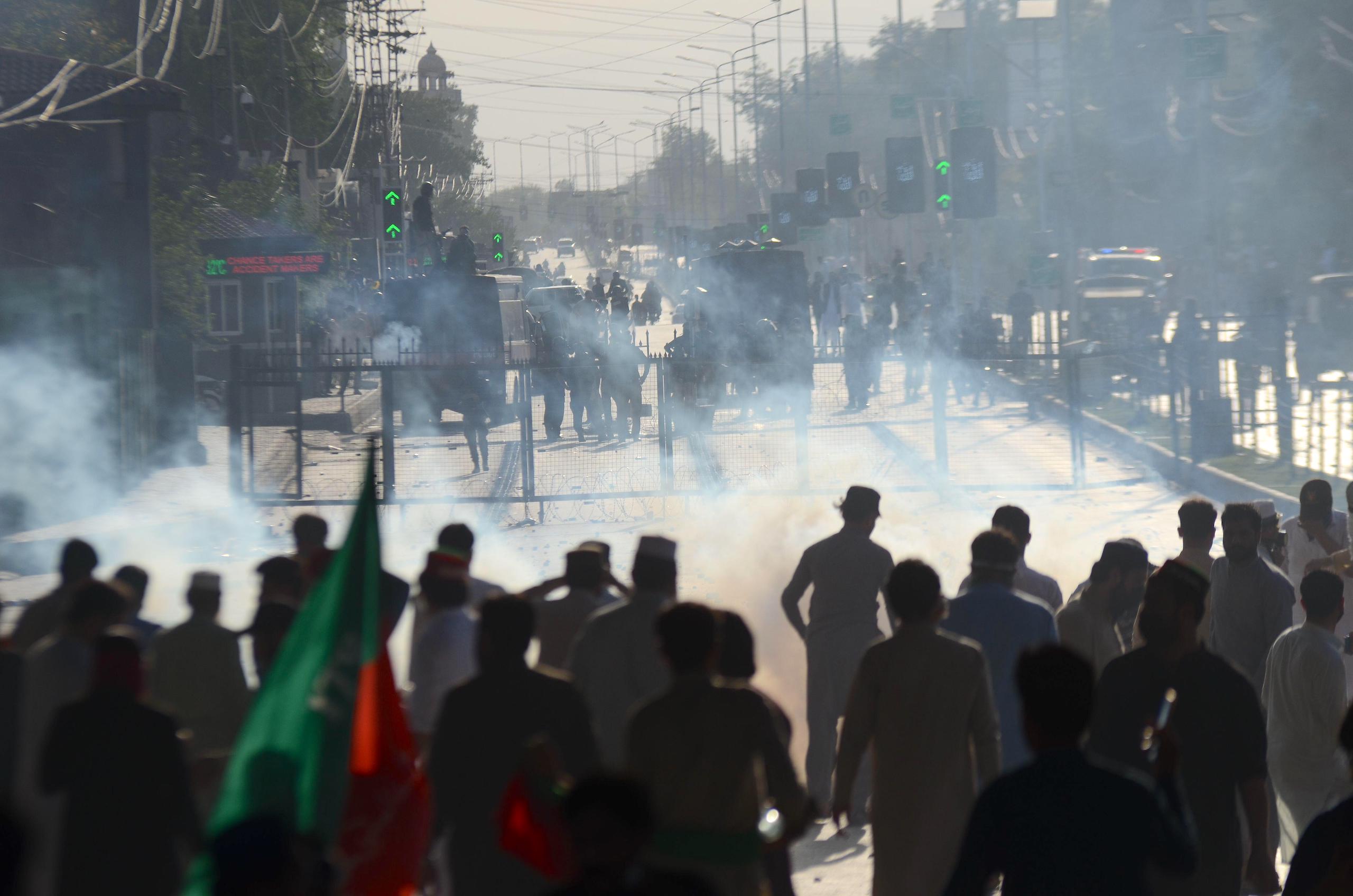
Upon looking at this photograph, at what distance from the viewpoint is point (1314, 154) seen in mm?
46781

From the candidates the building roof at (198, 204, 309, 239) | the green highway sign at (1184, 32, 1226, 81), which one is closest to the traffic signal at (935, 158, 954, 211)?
the green highway sign at (1184, 32, 1226, 81)

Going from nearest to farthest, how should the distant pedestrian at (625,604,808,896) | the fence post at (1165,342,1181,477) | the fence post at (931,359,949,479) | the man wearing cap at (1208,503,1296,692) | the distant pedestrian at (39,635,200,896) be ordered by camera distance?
1. the distant pedestrian at (625,604,808,896)
2. the distant pedestrian at (39,635,200,896)
3. the man wearing cap at (1208,503,1296,692)
4. the fence post at (931,359,949,479)
5. the fence post at (1165,342,1181,477)

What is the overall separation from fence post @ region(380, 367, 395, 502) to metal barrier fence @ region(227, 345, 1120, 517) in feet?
0.09

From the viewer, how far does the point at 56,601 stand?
5.96 metres

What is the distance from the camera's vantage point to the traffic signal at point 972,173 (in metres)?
→ 24.6

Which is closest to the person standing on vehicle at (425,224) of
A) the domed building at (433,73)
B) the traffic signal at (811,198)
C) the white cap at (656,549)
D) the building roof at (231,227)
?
the building roof at (231,227)

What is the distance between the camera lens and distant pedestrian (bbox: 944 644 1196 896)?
11.8 ft

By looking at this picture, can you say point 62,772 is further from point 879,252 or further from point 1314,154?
point 879,252

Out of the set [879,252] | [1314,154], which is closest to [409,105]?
[879,252]

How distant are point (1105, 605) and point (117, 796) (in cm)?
349

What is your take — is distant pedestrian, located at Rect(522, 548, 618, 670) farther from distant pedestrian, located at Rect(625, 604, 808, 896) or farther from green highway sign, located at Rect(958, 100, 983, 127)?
green highway sign, located at Rect(958, 100, 983, 127)

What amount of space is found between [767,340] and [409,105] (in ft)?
224

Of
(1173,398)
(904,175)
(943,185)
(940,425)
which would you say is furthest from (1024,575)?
(904,175)

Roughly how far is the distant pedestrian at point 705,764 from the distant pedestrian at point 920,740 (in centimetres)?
76
